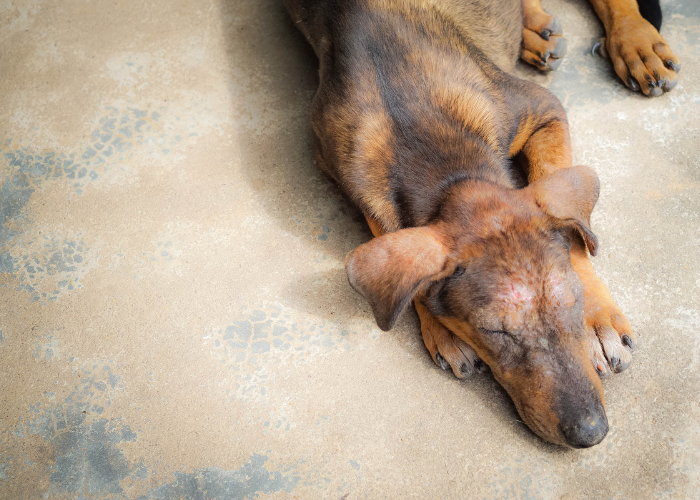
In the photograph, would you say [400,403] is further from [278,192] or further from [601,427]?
[278,192]

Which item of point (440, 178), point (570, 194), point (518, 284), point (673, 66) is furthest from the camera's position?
point (673, 66)

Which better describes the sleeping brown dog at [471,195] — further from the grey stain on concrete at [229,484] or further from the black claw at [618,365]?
the grey stain on concrete at [229,484]

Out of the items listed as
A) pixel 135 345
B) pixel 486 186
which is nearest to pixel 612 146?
pixel 486 186

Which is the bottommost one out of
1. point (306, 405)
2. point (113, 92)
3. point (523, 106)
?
point (306, 405)

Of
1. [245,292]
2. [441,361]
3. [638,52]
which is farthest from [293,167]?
[638,52]

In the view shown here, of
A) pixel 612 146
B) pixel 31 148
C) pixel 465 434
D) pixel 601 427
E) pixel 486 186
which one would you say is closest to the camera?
pixel 601 427

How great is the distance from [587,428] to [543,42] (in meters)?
2.77

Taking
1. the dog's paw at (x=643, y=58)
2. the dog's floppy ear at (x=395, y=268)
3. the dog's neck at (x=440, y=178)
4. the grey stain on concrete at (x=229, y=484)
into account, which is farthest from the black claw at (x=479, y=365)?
the dog's paw at (x=643, y=58)

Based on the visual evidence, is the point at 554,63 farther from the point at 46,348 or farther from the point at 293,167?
the point at 46,348

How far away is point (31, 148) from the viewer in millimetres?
4031

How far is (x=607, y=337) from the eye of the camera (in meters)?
2.83

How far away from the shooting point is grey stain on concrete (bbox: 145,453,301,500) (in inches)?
113

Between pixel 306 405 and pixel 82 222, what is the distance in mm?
2028

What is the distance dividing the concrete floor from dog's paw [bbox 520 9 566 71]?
0.12 metres
